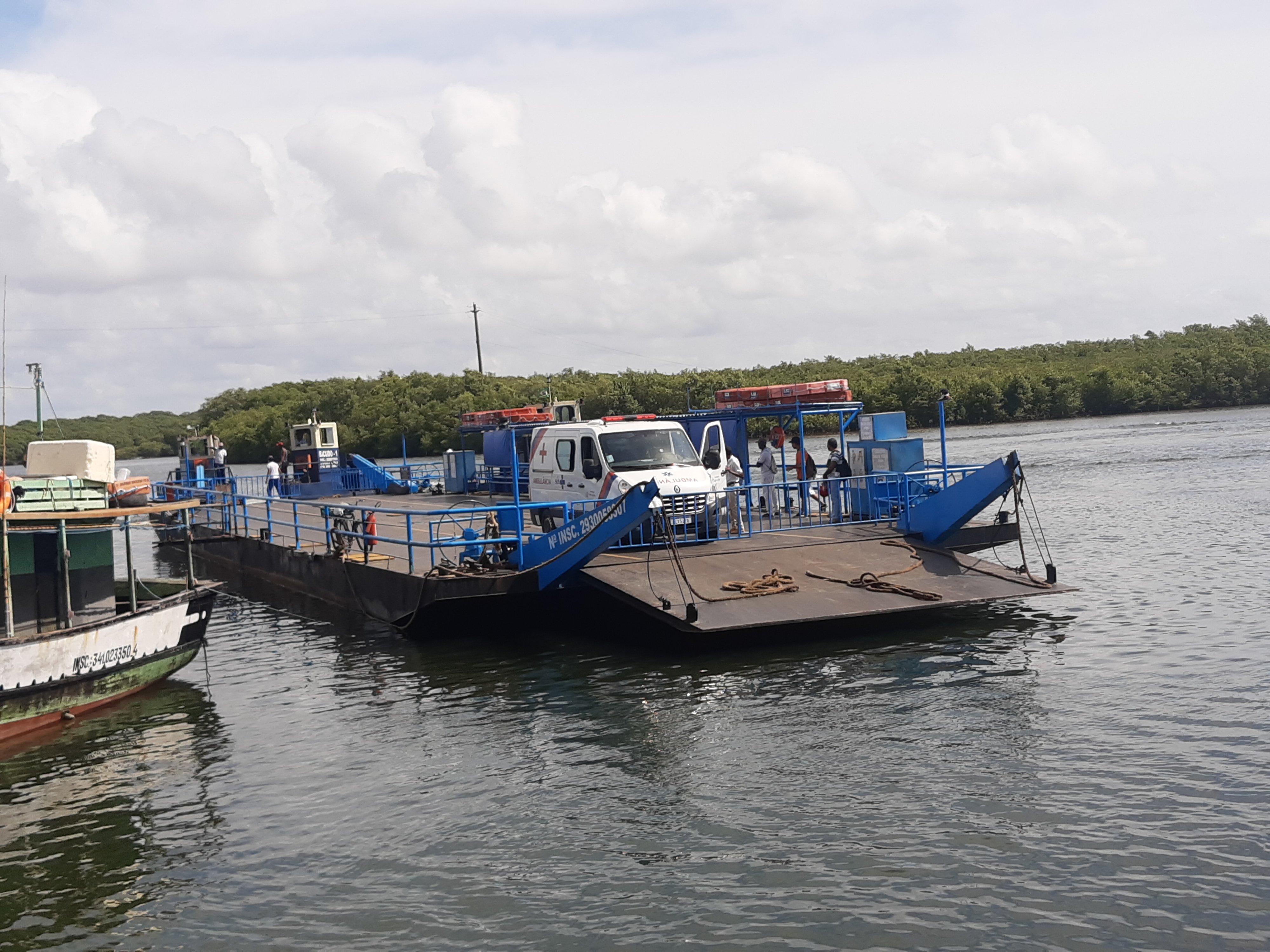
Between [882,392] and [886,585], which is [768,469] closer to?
[886,585]

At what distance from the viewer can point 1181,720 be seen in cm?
1202

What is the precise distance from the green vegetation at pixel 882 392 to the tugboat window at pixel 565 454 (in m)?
61.5

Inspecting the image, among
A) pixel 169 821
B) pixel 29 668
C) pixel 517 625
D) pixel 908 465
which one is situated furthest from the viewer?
pixel 908 465

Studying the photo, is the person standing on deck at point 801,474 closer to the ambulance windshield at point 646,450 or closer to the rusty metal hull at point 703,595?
the rusty metal hull at point 703,595

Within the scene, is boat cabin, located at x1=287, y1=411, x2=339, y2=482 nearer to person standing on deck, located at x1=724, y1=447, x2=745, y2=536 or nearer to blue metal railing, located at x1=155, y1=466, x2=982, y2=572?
blue metal railing, located at x1=155, y1=466, x2=982, y2=572

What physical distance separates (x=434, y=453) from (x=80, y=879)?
8291 centimetres

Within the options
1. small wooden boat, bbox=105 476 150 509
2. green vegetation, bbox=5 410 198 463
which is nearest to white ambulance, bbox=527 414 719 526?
small wooden boat, bbox=105 476 150 509

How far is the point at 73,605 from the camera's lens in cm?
1681

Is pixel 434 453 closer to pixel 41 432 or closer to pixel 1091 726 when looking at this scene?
pixel 41 432

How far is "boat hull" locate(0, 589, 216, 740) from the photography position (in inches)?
560

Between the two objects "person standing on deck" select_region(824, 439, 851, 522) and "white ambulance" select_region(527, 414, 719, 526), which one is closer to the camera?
"white ambulance" select_region(527, 414, 719, 526)

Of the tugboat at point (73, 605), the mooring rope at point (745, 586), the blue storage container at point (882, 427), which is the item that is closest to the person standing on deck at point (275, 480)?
the tugboat at point (73, 605)

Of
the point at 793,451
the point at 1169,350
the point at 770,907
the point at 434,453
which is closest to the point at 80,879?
the point at 770,907

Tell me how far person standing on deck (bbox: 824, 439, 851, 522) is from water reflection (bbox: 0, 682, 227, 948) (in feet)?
36.1
